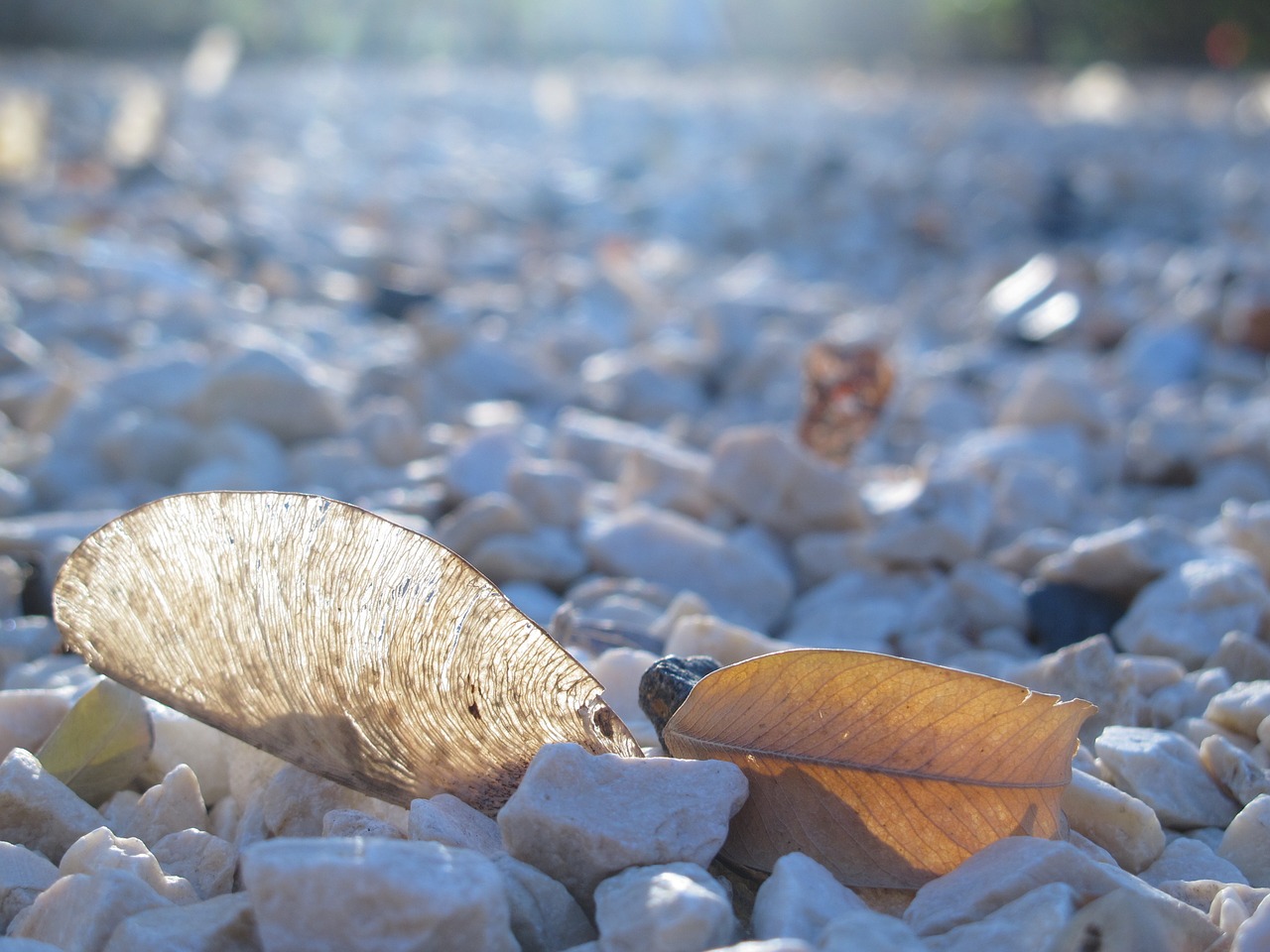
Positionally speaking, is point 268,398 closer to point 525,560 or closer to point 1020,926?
point 525,560

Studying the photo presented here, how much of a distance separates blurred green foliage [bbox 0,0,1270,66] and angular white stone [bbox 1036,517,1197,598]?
46.9 feet

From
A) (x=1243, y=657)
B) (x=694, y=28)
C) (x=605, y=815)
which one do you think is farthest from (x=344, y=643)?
(x=694, y=28)

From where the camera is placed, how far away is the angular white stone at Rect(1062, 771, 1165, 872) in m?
1.01

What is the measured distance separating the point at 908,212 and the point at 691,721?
403cm

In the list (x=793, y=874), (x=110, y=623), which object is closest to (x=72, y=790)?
(x=110, y=623)

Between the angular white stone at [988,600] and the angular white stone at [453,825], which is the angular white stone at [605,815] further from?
the angular white stone at [988,600]

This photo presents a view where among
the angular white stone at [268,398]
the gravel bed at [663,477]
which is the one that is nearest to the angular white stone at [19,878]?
the gravel bed at [663,477]

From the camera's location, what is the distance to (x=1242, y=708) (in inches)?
47.3

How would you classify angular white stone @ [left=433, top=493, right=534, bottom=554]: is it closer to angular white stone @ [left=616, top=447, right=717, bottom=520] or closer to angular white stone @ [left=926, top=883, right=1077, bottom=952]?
angular white stone @ [left=616, top=447, right=717, bottom=520]

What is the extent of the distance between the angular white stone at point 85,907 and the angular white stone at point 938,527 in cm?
106

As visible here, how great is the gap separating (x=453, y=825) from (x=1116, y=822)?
19.8 inches

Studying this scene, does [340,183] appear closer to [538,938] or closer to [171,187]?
[171,187]

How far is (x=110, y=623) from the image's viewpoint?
106 centimetres

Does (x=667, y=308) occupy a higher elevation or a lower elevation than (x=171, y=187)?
lower
